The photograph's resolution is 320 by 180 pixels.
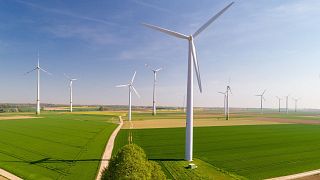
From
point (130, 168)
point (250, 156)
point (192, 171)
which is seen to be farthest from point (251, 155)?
point (130, 168)

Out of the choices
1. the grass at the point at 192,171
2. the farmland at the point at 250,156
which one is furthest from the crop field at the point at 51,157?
the grass at the point at 192,171

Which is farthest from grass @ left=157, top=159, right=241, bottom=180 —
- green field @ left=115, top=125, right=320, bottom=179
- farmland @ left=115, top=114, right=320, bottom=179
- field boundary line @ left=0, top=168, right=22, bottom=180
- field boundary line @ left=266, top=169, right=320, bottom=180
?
field boundary line @ left=0, top=168, right=22, bottom=180

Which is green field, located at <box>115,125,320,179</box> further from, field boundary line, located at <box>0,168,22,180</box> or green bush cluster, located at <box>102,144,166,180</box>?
field boundary line, located at <box>0,168,22,180</box>

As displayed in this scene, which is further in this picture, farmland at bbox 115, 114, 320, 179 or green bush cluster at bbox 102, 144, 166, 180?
farmland at bbox 115, 114, 320, 179

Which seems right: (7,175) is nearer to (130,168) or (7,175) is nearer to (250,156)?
(130,168)

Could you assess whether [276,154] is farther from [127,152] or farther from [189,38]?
[127,152]

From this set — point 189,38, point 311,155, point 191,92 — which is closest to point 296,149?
point 311,155

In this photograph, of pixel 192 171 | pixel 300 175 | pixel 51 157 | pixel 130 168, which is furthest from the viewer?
pixel 51 157

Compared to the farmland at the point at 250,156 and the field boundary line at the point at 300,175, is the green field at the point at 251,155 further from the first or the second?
the field boundary line at the point at 300,175

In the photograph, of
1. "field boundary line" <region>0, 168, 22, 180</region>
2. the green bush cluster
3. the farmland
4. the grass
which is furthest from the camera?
the farmland
